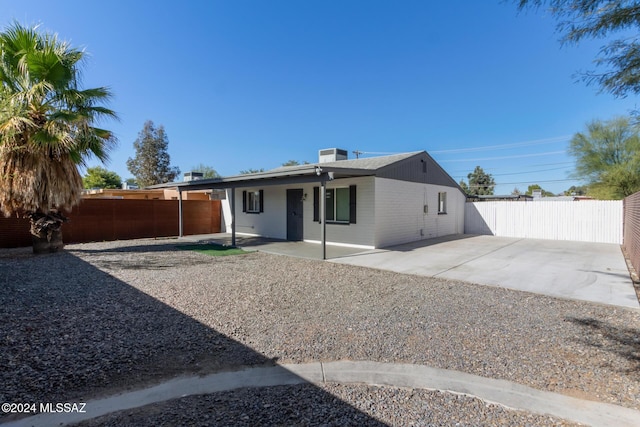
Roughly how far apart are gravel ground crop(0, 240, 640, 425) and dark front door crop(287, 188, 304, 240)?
6.20 m

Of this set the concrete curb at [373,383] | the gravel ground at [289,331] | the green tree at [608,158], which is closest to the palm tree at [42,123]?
the gravel ground at [289,331]

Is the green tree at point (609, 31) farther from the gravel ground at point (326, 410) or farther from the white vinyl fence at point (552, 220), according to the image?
the white vinyl fence at point (552, 220)

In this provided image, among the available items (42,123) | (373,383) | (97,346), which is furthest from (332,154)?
(373,383)

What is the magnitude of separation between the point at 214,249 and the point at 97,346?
24.6 feet

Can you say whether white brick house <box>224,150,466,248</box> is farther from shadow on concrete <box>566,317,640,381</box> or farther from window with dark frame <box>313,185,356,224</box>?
shadow on concrete <box>566,317,640,381</box>

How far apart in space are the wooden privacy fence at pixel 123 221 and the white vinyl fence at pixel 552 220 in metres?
14.0

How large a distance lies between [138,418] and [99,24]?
34.0ft

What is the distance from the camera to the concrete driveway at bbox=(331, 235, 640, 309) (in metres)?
5.59

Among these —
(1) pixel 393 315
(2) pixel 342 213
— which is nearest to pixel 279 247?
(2) pixel 342 213

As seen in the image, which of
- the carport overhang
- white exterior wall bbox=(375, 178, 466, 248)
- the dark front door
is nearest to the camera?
the carport overhang

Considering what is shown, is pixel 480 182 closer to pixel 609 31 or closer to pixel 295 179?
pixel 295 179

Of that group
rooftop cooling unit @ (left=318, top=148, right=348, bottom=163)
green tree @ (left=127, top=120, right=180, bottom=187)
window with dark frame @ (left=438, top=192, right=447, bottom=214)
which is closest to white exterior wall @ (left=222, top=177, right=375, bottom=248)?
rooftop cooling unit @ (left=318, top=148, right=348, bottom=163)

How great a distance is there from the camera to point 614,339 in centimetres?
355

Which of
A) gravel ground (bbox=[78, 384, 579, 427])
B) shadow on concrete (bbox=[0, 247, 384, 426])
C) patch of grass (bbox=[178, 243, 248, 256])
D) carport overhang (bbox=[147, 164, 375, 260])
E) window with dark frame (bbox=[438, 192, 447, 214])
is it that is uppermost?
carport overhang (bbox=[147, 164, 375, 260])
